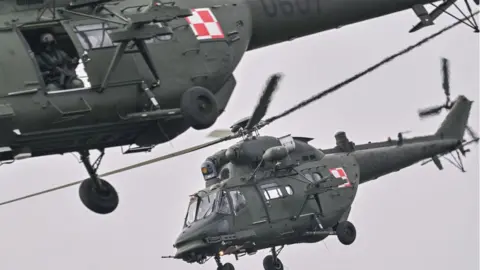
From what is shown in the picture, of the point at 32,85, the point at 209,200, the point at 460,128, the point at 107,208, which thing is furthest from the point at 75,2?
the point at 460,128

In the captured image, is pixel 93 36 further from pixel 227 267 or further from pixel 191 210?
pixel 227 267

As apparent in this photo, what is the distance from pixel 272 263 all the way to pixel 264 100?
588 cm

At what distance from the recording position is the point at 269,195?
26.7 meters

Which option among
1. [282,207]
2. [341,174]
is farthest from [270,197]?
[341,174]

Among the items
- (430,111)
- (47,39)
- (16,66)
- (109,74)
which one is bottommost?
(430,111)

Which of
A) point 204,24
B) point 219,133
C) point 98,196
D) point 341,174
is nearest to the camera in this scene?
point 204,24

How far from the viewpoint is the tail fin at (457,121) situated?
31672 millimetres

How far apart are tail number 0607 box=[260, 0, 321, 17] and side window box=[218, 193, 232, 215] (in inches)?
248

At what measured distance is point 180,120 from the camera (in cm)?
1897

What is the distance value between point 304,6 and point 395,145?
909cm

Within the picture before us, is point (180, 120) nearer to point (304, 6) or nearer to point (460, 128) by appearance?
point (304, 6)

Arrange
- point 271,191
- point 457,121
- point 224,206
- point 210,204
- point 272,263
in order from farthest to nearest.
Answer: point 457,121, point 272,263, point 271,191, point 210,204, point 224,206

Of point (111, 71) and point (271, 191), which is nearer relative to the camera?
point (111, 71)

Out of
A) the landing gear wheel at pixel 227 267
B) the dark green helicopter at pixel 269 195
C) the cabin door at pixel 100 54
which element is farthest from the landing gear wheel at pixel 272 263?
the cabin door at pixel 100 54
